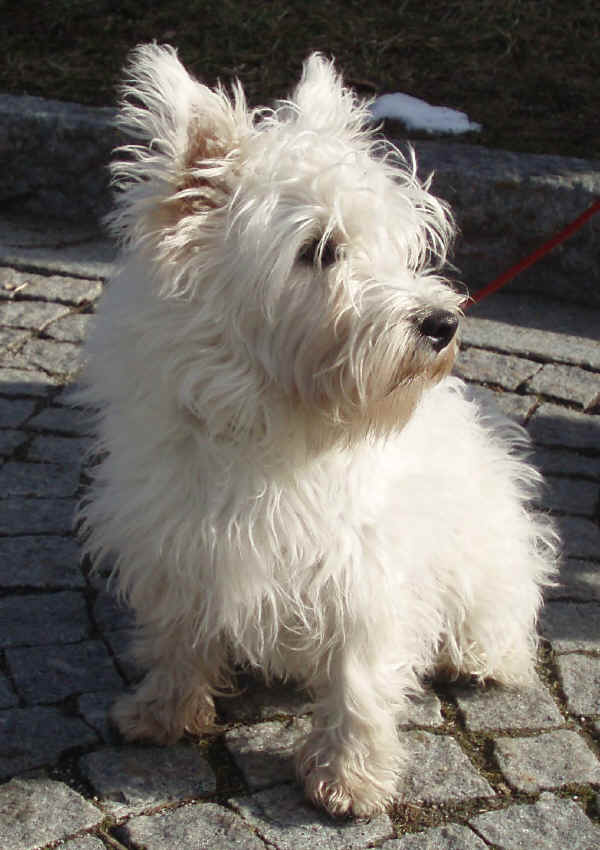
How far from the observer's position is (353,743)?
10.4 ft

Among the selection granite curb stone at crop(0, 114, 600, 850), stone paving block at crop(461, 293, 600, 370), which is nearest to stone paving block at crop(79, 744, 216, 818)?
granite curb stone at crop(0, 114, 600, 850)

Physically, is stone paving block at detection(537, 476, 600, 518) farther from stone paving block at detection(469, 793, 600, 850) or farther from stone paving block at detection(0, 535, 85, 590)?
stone paving block at detection(0, 535, 85, 590)

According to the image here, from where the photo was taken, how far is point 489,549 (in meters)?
3.51

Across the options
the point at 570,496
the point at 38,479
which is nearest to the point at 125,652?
the point at 38,479

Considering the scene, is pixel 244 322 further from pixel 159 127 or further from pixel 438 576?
pixel 438 576

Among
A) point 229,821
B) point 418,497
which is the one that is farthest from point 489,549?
point 229,821

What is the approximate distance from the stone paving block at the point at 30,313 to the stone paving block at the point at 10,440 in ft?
3.03

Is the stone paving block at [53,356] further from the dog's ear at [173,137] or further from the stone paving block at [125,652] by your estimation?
the dog's ear at [173,137]

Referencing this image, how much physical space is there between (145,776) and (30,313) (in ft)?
10.1

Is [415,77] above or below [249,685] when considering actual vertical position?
above

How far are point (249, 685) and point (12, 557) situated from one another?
40.2 inches

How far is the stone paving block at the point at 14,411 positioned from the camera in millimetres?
4887

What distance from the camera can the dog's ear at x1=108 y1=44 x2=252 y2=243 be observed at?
2775 mm

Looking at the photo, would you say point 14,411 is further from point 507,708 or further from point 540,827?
point 540,827
